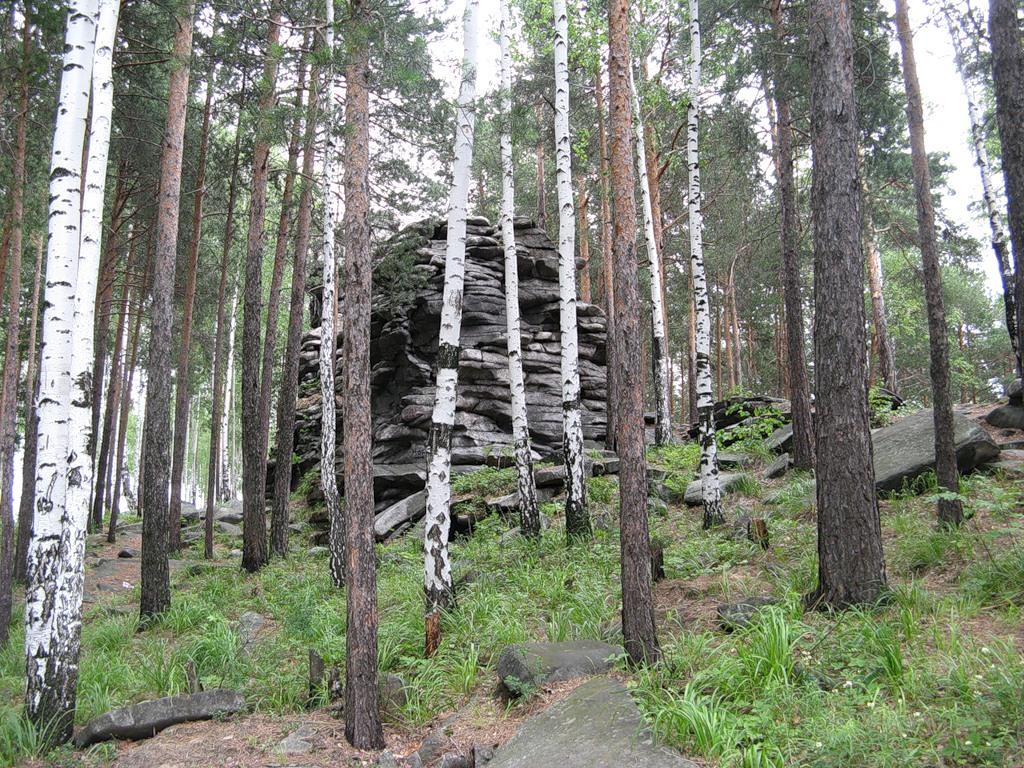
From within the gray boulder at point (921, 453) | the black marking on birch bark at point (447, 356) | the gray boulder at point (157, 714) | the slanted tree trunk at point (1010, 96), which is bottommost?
the gray boulder at point (157, 714)

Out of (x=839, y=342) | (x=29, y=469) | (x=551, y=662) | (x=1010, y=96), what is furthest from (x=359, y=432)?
(x=29, y=469)

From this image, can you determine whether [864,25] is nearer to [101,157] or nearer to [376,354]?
[101,157]

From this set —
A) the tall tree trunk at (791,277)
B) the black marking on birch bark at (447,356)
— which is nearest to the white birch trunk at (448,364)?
the black marking on birch bark at (447,356)

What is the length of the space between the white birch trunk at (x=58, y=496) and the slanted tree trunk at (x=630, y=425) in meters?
5.41

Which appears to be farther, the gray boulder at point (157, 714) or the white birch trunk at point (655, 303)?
the white birch trunk at point (655, 303)

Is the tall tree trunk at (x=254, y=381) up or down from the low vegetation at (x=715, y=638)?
up

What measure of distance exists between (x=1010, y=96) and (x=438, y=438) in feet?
24.2

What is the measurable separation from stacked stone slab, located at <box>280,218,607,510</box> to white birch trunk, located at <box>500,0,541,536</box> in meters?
4.20

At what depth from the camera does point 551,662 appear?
242 inches

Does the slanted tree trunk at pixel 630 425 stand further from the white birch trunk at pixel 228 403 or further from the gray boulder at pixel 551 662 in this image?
the white birch trunk at pixel 228 403

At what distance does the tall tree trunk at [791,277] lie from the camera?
11086mm

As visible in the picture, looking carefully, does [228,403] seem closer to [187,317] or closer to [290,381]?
[187,317]

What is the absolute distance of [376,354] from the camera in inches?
762

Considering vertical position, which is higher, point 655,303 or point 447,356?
point 655,303
